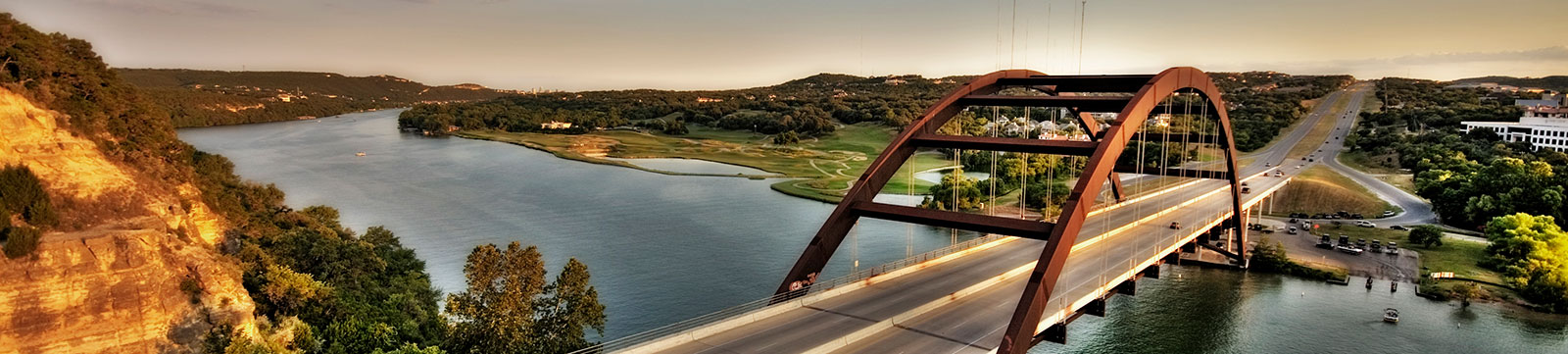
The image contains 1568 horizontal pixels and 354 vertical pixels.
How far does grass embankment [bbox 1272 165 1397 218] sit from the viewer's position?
56.5m

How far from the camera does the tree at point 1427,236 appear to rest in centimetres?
4488

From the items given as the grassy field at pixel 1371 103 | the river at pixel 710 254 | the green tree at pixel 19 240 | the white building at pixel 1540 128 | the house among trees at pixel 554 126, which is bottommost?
the river at pixel 710 254

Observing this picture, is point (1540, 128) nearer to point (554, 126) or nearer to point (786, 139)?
point (786, 139)

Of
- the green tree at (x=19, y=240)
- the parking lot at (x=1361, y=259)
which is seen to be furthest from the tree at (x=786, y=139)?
the green tree at (x=19, y=240)

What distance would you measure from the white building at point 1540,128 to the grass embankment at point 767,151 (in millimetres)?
53006

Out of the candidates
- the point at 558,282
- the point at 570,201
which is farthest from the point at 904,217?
the point at 570,201

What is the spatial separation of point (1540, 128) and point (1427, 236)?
142 feet

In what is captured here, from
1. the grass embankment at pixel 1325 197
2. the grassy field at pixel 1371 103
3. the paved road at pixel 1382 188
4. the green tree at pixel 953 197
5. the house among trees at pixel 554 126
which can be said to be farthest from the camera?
the house among trees at pixel 554 126

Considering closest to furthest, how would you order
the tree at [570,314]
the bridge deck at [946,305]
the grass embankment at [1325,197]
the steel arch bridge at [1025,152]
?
1. the bridge deck at [946,305]
2. the steel arch bridge at [1025,152]
3. the tree at [570,314]
4. the grass embankment at [1325,197]

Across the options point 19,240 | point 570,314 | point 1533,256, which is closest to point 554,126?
→ point 19,240

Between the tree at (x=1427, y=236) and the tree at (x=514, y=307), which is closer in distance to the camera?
the tree at (x=514, y=307)

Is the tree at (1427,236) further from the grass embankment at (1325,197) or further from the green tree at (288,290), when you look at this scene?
the green tree at (288,290)

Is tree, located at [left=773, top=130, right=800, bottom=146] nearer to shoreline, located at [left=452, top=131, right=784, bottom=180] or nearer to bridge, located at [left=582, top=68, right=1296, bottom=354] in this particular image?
shoreline, located at [left=452, top=131, right=784, bottom=180]

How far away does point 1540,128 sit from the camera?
7256 centimetres
